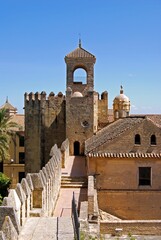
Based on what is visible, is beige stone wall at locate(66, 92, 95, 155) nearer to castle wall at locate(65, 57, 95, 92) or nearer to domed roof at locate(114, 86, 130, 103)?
castle wall at locate(65, 57, 95, 92)

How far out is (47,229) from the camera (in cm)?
884

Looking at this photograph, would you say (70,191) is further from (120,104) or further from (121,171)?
(120,104)

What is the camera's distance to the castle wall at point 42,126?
3141cm

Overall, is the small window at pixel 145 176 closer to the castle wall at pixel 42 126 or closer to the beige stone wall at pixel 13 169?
the castle wall at pixel 42 126

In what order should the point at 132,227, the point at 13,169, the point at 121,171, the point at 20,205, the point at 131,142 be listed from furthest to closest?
the point at 13,169 → the point at 131,142 → the point at 121,171 → the point at 132,227 → the point at 20,205

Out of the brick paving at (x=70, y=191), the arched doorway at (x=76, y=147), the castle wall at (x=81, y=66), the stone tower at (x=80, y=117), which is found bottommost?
the brick paving at (x=70, y=191)

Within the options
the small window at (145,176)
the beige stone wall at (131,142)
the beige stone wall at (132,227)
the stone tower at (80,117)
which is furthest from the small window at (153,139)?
the stone tower at (80,117)

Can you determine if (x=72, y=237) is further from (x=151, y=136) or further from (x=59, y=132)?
(x=59, y=132)

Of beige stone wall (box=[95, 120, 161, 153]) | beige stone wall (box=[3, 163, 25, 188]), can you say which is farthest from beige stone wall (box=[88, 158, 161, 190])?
beige stone wall (box=[3, 163, 25, 188])

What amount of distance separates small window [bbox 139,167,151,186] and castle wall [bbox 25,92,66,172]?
10.9m

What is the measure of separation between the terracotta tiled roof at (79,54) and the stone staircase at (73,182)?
40.6ft

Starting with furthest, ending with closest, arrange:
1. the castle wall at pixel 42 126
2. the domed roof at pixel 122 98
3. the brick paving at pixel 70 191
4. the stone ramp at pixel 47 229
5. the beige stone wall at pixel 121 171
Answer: the domed roof at pixel 122 98
the castle wall at pixel 42 126
the beige stone wall at pixel 121 171
the brick paving at pixel 70 191
the stone ramp at pixel 47 229

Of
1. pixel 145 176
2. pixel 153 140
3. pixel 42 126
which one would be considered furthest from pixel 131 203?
pixel 42 126

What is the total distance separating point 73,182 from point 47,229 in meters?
13.5
